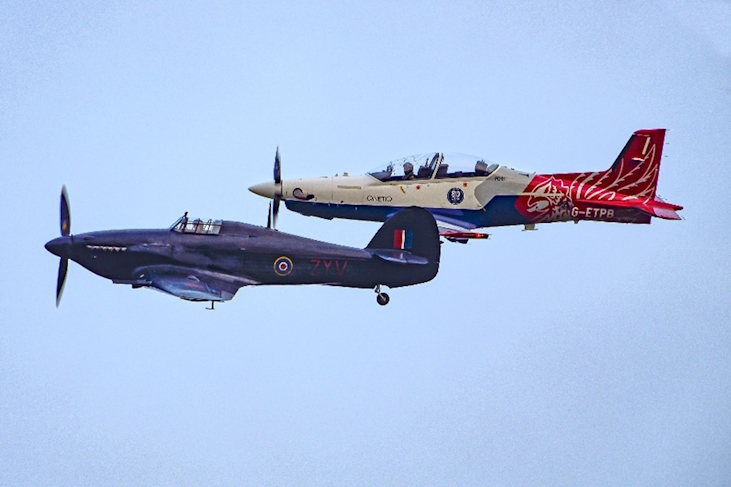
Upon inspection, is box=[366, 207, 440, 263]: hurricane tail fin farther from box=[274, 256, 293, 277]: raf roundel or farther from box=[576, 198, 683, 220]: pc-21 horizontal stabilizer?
box=[576, 198, 683, 220]: pc-21 horizontal stabilizer

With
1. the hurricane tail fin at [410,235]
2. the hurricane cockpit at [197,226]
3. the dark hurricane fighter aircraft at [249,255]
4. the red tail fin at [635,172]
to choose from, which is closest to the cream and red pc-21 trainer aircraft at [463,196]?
the red tail fin at [635,172]

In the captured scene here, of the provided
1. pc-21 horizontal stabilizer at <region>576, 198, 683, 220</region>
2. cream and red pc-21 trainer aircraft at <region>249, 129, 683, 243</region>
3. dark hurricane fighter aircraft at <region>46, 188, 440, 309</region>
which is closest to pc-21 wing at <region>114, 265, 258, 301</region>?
dark hurricane fighter aircraft at <region>46, 188, 440, 309</region>

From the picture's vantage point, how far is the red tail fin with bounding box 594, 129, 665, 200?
39.8m

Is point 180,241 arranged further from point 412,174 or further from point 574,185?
point 574,185

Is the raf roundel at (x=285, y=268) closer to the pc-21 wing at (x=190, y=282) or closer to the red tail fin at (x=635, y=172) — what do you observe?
the pc-21 wing at (x=190, y=282)

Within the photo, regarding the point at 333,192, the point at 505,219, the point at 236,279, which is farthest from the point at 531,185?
the point at 236,279

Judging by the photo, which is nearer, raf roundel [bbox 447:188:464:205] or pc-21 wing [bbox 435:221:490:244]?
pc-21 wing [bbox 435:221:490:244]

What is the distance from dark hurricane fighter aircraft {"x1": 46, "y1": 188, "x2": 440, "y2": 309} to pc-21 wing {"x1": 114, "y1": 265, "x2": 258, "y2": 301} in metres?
0.02

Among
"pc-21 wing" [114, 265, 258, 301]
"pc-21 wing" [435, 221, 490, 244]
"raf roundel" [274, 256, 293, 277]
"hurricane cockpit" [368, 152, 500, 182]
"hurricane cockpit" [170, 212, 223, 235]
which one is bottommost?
"pc-21 wing" [114, 265, 258, 301]

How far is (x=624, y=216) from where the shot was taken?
1559 inches

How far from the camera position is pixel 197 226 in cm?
3675

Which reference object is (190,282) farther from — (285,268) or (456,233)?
(456,233)

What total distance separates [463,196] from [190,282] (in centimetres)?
624

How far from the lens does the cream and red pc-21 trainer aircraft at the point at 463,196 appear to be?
39.5 metres
